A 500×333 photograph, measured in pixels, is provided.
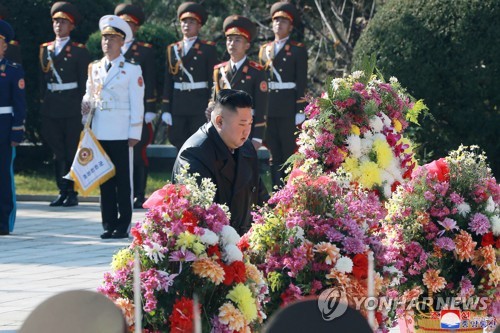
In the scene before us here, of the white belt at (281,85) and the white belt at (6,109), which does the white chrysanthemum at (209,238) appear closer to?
the white belt at (6,109)

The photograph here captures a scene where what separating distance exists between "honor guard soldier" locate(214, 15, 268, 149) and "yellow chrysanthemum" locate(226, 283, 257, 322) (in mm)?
7978

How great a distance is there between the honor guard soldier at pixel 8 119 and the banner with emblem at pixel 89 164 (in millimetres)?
1035

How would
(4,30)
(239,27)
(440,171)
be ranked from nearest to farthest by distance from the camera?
(440,171), (4,30), (239,27)

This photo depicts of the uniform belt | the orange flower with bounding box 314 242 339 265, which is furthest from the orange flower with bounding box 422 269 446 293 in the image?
the uniform belt

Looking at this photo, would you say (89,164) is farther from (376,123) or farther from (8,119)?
(376,123)

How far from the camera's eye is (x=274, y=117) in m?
14.6

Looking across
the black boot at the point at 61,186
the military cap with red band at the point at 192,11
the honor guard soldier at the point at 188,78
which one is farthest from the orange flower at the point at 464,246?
the black boot at the point at 61,186

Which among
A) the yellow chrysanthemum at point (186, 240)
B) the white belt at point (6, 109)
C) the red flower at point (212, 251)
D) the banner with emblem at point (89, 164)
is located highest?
the yellow chrysanthemum at point (186, 240)

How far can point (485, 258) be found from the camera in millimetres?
7141

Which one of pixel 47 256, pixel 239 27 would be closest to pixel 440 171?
pixel 47 256

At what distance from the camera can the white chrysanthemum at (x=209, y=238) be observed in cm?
568

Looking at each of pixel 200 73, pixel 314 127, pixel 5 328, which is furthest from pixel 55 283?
pixel 200 73

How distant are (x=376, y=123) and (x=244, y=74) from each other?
17.1ft

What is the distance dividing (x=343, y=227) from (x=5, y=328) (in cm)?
257
